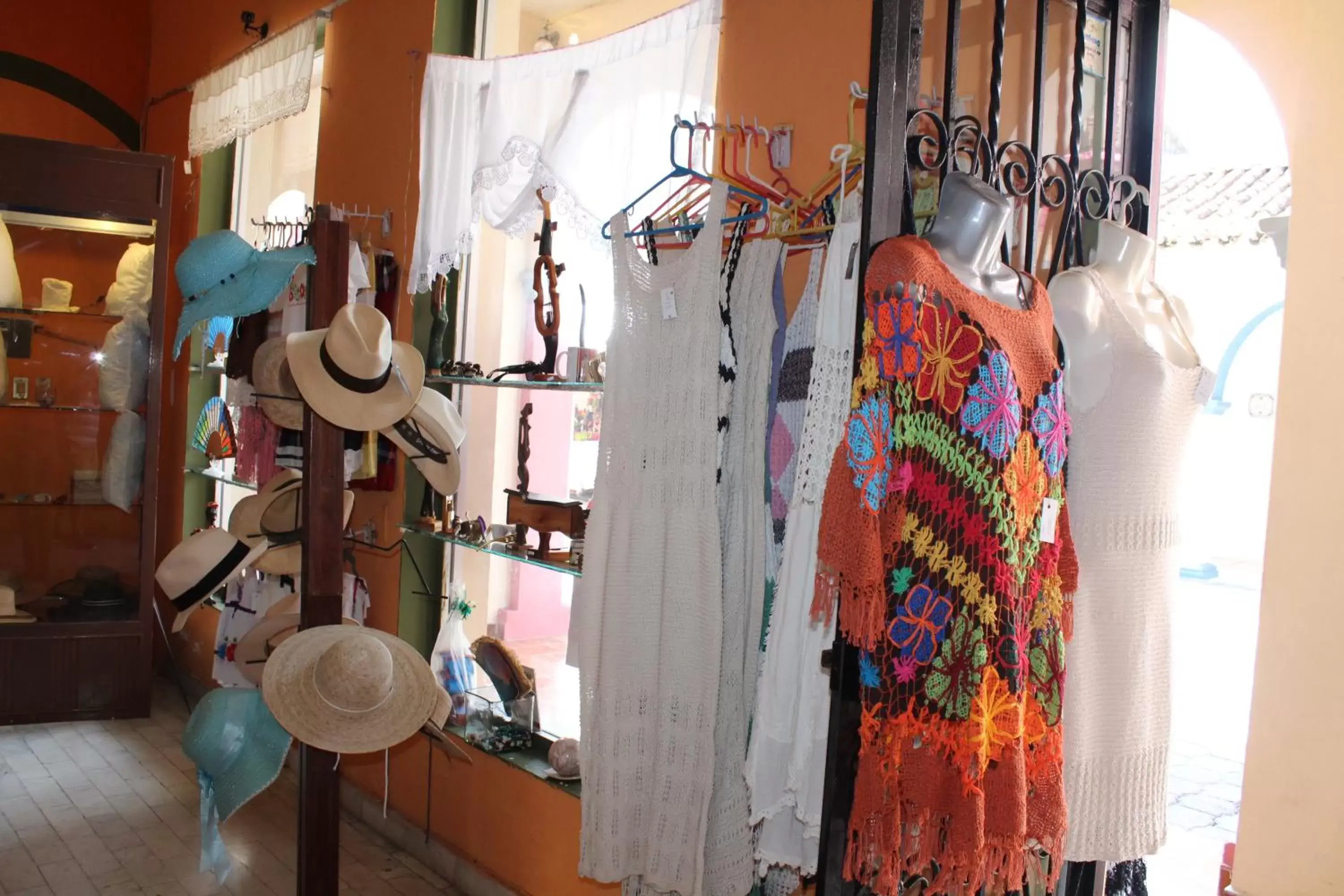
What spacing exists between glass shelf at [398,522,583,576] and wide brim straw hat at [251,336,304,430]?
597 millimetres

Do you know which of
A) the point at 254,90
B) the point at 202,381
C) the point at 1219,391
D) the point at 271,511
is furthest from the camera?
the point at 1219,391

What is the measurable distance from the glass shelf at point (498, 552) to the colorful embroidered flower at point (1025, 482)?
1.01 metres

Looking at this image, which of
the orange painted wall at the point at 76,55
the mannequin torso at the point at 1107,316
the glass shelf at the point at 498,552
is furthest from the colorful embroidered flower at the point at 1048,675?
the orange painted wall at the point at 76,55

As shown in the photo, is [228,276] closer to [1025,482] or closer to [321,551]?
[321,551]

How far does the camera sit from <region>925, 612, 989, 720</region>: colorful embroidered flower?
1.62 m

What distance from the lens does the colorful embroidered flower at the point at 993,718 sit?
162 centimetres

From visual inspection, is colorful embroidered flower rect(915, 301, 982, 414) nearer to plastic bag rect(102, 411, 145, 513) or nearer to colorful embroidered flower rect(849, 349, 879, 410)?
colorful embroidered flower rect(849, 349, 879, 410)

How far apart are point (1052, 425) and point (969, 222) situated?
356 millimetres

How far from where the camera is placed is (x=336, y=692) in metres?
2.30

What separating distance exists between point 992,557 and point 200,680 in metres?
4.69

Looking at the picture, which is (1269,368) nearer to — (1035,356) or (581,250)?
(581,250)

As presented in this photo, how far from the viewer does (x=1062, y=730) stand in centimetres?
179

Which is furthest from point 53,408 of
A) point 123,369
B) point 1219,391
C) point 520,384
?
point 1219,391

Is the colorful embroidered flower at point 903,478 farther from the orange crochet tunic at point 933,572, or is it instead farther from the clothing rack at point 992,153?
the clothing rack at point 992,153
